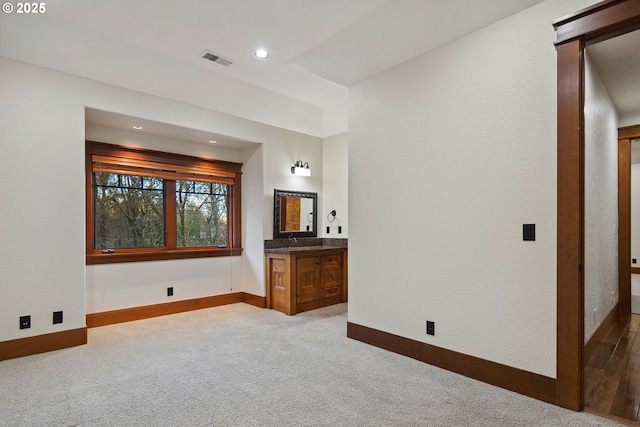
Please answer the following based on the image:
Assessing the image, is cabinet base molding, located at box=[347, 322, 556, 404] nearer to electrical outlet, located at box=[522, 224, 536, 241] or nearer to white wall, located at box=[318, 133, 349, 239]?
electrical outlet, located at box=[522, 224, 536, 241]

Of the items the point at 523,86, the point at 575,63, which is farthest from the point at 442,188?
the point at 575,63

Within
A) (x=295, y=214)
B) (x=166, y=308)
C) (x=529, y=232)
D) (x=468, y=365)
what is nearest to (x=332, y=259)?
(x=295, y=214)

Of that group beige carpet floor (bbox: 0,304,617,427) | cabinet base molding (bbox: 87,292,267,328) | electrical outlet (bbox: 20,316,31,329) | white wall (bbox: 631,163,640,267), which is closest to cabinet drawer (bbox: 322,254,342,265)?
cabinet base molding (bbox: 87,292,267,328)

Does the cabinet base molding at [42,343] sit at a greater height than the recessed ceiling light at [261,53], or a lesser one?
lesser

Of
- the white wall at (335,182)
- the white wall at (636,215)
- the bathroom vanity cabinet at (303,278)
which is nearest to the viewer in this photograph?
the bathroom vanity cabinet at (303,278)

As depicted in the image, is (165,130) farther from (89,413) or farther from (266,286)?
(89,413)

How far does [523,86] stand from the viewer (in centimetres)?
238

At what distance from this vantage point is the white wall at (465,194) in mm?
2293

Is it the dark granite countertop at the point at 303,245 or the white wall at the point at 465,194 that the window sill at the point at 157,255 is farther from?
the white wall at the point at 465,194

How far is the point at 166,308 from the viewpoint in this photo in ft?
14.9

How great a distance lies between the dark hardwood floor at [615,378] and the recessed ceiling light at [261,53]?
145 inches

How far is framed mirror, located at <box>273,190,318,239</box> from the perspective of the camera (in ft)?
16.7

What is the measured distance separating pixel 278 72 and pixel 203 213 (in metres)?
2.36

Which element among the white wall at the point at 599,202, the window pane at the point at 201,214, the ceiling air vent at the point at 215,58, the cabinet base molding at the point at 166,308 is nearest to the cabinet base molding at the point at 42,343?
the cabinet base molding at the point at 166,308
